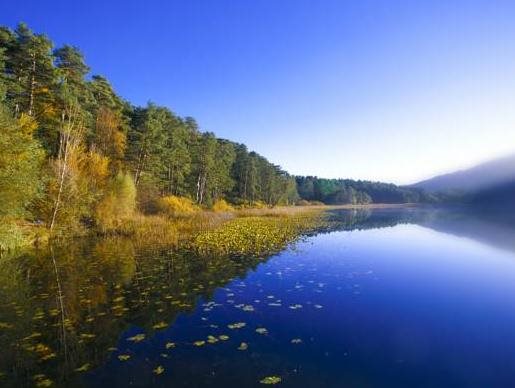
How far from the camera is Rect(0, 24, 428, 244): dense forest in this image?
2066cm

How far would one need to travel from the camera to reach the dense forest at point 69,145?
67.8ft

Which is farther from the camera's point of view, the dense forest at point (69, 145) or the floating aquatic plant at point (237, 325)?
the dense forest at point (69, 145)

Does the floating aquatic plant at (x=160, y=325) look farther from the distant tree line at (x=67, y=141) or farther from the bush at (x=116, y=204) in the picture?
the bush at (x=116, y=204)

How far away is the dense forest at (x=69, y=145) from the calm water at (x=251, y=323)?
713 cm

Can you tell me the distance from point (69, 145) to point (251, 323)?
24712 millimetres

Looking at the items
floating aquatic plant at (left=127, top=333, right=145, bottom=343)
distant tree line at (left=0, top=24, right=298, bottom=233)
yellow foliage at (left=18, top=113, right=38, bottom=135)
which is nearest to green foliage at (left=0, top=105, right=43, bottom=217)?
distant tree line at (left=0, top=24, right=298, bottom=233)

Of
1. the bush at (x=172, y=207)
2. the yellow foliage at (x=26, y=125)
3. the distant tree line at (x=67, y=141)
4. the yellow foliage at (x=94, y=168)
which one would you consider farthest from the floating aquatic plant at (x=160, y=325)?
the bush at (x=172, y=207)

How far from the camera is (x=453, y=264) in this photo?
20500mm

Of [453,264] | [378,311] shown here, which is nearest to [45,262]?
[378,311]

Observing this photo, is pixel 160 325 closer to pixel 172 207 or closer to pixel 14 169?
pixel 14 169

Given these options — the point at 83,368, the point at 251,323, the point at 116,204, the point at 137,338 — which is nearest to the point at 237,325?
the point at 251,323

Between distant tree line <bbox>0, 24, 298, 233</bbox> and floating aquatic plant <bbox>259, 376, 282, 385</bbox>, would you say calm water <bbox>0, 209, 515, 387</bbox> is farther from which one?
distant tree line <bbox>0, 24, 298, 233</bbox>

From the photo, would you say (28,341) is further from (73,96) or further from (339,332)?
(73,96)

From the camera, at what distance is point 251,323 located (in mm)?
10273
